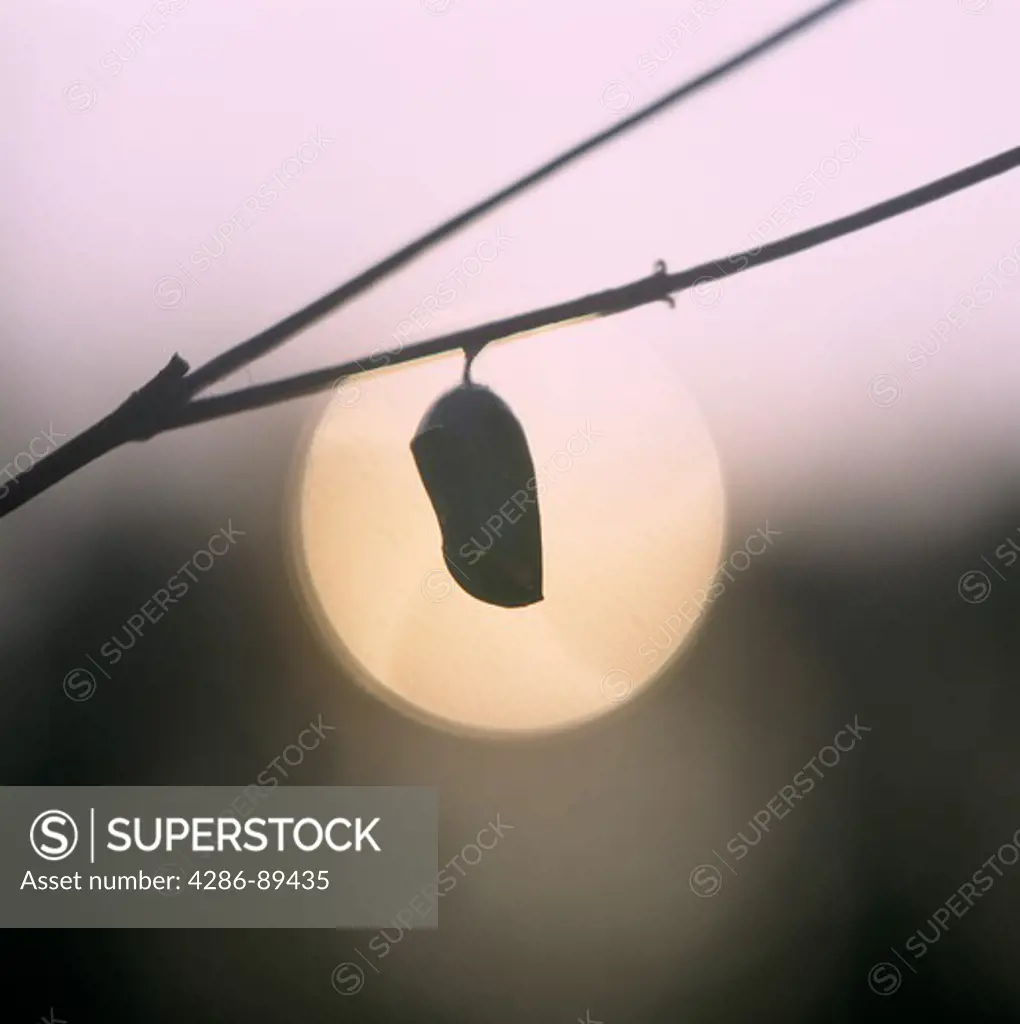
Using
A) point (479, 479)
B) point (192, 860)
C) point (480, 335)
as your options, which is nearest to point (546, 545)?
point (479, 479)

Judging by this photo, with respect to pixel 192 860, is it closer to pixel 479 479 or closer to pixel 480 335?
pixel 479 479

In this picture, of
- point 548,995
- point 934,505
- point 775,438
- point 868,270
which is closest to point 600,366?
point 775,438

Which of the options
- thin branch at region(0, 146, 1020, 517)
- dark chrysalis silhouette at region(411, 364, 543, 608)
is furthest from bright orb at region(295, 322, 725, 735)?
thin branch at region(0, 146, 1020, 517)

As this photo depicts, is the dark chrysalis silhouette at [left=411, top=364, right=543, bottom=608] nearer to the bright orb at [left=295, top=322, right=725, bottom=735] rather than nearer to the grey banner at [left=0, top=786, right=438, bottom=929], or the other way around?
the bright orb at [left=295, top=322, right=725, bottom=735]

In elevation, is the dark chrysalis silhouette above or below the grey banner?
above

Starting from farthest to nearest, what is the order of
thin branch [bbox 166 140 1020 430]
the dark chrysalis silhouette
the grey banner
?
the grey banner → the dark chrysalis silhouette → thin branch [bbox 166 140 1020 430]

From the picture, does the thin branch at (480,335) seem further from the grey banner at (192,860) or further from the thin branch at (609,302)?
the grey banner at (192,860)

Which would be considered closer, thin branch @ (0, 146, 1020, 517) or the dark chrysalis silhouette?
thin branch @ (0, 146, 1020, 517)
